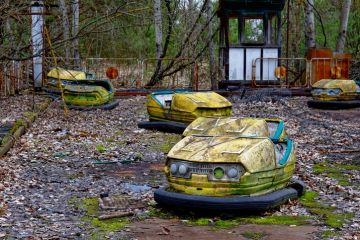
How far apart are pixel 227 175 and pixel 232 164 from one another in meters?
0.10

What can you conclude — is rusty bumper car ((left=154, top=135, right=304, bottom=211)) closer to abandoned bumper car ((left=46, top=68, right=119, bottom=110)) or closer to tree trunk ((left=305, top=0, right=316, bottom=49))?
abandoned bumper car ((left=46, top=68, right=119, bottom=110))

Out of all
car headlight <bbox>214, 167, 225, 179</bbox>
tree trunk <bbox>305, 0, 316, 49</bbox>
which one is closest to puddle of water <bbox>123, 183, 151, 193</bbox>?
car headlight <bbox>214, 167, 225, 179</bbox>

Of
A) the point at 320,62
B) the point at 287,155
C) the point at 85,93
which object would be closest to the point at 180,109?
Answer: the point at 85,93

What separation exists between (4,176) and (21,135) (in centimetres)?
320

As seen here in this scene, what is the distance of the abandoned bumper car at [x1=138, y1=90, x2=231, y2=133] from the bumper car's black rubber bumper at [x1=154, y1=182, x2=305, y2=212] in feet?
15.9

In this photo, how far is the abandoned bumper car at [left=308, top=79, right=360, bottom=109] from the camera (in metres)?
14.5

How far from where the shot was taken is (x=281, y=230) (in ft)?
16.0

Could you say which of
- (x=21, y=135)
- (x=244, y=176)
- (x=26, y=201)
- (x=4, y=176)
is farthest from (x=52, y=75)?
(x=244, y=176)

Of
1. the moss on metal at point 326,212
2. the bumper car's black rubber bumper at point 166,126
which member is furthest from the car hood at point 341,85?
the moss on metal at point 326,212

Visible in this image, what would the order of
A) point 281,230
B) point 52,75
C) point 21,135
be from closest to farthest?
point 281,230 < point 21,135 < point 52,75

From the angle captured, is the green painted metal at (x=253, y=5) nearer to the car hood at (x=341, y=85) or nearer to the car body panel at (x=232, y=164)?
the car hood at (x=341, y=85)

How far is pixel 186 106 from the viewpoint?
1029 centimetres

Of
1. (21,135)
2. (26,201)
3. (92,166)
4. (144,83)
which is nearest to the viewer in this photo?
(26,201)

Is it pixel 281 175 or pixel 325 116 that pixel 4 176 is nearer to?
pixel 281 175
